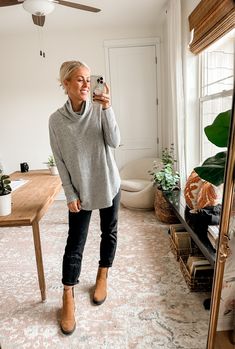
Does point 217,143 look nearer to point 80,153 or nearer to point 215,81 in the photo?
point 80,153

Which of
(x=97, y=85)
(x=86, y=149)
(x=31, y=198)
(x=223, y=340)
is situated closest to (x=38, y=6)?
(x=97, y=85)

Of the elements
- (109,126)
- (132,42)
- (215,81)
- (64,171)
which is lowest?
(64,171)

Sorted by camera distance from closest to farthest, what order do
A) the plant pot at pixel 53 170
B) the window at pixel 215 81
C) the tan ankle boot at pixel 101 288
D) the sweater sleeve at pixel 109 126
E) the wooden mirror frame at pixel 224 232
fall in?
the wooden mirror frame at pixel 224 232 < the sweater sleeve at pixel 109 126 < the tan ankle boot at pixel 101 288 < the window at pixel 215 81 < the plant pot at pixel 53 170

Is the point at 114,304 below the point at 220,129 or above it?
below

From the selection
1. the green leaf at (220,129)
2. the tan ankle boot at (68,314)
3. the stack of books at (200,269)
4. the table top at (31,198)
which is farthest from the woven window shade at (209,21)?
the tan ankle boot at (68,314)

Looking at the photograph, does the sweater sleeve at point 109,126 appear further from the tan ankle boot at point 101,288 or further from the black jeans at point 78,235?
the tan ankle boot at point 101,288

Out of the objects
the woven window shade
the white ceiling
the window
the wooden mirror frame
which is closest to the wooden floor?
the wooden mirror frame

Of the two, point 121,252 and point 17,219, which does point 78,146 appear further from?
point 121,252

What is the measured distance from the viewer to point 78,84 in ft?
4.09

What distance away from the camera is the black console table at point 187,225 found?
145cm

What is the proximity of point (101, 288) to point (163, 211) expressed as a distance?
4.34 feet

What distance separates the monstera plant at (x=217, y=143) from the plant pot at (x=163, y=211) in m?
1.60

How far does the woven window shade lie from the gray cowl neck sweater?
1103 millimetres

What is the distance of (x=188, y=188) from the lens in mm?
2031
